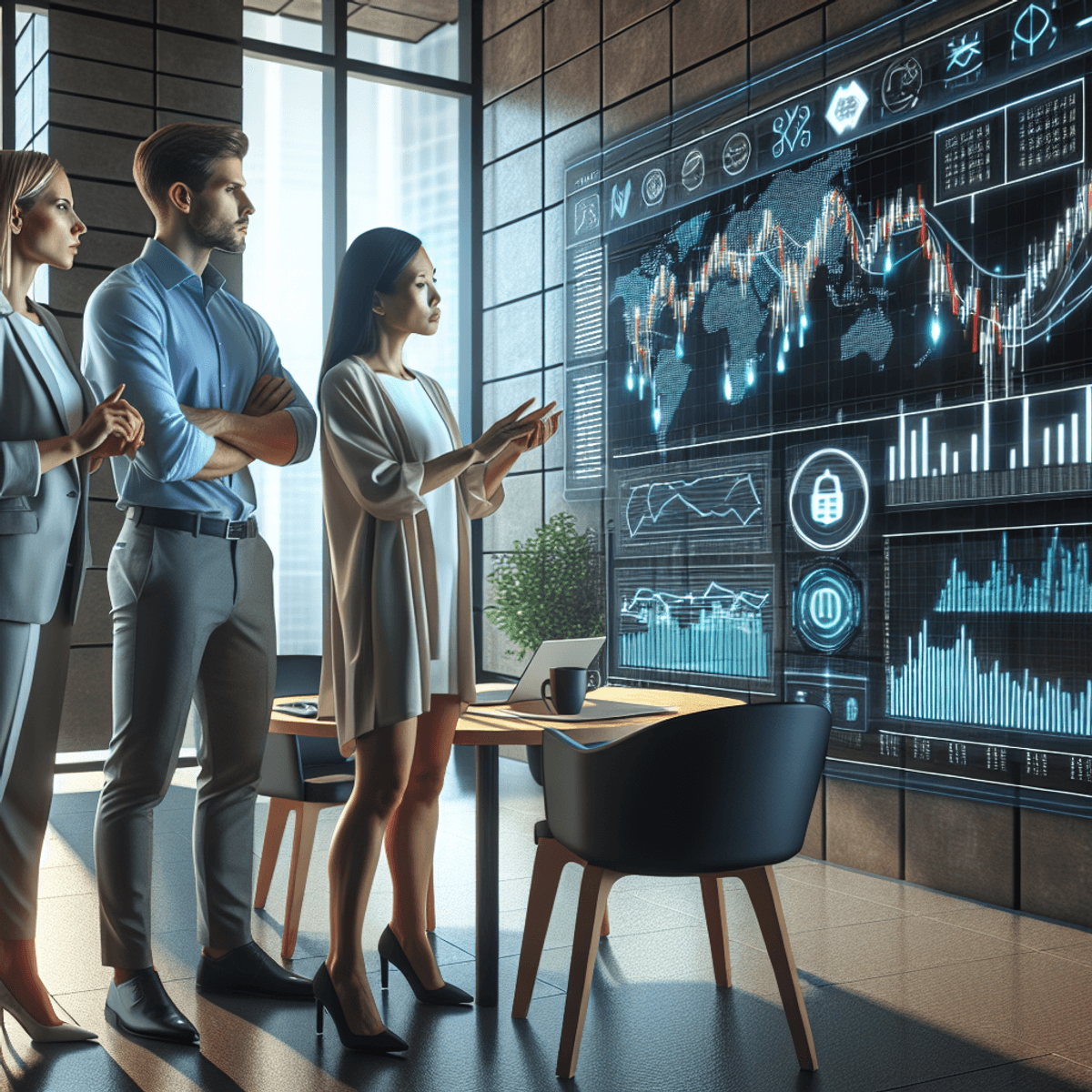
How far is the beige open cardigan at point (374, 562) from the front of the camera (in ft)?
7.62

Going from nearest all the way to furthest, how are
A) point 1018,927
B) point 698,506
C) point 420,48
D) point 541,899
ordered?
1. point 541,899
2. point 1018,927
3. point 698,506
4. point 420,48

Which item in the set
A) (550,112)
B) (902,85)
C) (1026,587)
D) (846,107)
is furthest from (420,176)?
(1026,587)

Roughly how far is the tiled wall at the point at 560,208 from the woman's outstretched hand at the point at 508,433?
2127 mm

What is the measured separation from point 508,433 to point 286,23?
16.8 ft

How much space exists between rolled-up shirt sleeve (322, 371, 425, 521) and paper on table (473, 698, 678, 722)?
57 cm

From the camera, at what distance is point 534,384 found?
20.4 feet

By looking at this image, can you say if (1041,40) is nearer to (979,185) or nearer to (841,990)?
(979,185)

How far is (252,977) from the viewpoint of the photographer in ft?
8.85

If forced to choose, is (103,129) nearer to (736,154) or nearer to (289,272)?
(289,272)

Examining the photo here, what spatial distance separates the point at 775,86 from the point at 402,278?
2608 mm

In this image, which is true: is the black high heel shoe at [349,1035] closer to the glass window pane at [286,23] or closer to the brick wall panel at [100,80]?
the brick wall panel at [100,80]

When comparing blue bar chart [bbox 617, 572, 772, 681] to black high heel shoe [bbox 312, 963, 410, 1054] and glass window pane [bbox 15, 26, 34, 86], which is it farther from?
glass window pane [bbox 15, 26, 34, 86]

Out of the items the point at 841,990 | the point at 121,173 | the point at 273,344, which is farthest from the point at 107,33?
the point at 841,990

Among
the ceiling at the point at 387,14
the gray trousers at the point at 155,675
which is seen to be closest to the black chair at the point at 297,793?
the gray trousers at the point at 155,675
